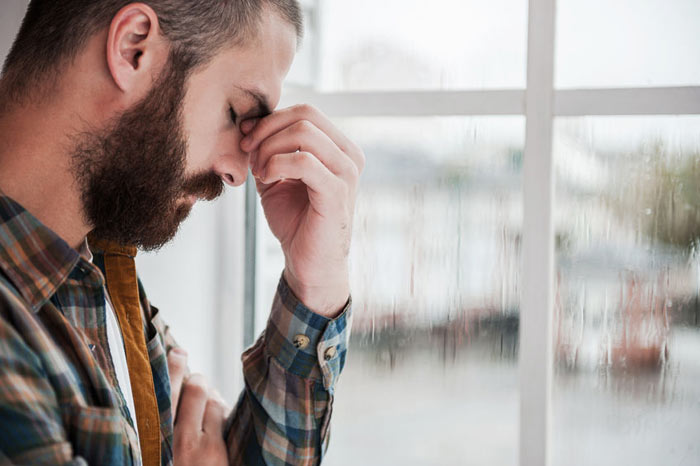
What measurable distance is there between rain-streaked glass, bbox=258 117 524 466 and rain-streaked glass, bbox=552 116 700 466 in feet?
0.36

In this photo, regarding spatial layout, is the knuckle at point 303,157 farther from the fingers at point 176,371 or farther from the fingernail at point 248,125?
the fingers at point 176,371

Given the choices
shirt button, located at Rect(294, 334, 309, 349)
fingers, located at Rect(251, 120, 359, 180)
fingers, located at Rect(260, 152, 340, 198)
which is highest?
fingers, located at Rect(251, 120, 359, 180)

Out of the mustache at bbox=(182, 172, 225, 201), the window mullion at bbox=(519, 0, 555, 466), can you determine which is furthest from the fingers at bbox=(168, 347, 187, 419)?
the window mullion at bbox=(519, 0, 555, 466)

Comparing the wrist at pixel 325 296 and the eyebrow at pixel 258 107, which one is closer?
the eyebrow at pixel 258 107

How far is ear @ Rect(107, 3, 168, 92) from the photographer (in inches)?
32.6

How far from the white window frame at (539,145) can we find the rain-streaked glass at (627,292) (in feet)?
0.09

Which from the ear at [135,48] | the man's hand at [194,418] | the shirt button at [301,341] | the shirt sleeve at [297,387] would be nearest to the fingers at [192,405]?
the man's hand at [194,418]

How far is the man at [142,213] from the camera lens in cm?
74

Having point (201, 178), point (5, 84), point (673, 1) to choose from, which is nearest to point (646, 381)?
point (673, 1)

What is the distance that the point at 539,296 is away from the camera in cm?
137

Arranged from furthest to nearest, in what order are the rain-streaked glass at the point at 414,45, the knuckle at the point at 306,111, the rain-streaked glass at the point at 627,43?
the rain-streaked glass at the point at 414,45
the rain-streaked glass at the point at 627,43
the knuckle at the point at 306,111

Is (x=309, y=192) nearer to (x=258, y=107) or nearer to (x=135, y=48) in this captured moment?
(x=258, y=107)

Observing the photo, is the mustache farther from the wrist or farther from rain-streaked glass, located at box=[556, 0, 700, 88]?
rain-streaked glass, located at box=[556, 0, 700, 88]

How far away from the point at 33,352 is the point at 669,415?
115cm
